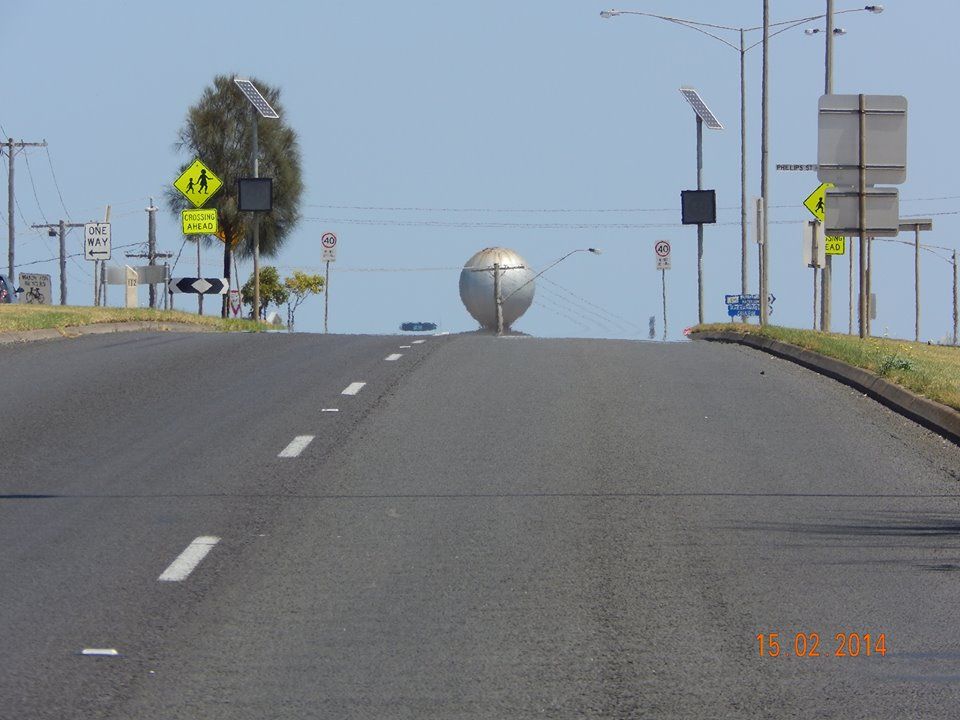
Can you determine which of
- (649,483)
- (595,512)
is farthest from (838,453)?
(595,512)

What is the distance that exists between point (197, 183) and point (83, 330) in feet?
36.9

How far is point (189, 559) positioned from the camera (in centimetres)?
944

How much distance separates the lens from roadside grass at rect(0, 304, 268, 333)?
26.0 meters

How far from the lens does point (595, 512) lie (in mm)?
10914

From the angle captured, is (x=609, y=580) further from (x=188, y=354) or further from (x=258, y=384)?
(x=188, y=354)

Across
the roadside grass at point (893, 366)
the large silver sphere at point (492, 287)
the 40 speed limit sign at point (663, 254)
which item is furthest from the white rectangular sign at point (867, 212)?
the large silver sphere at point (492, 287)

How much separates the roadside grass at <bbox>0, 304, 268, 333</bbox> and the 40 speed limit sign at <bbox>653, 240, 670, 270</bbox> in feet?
63.3

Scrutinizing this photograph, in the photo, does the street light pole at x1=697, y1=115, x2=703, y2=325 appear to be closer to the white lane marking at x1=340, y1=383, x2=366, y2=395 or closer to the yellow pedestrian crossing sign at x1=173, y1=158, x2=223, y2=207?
the yellow pedestrian crossing sign at x1=173, y1=158, x2=223, y2=207

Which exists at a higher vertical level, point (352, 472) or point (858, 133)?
point (858, 133)

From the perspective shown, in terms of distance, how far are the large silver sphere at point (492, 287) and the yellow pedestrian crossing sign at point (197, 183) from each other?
107ft

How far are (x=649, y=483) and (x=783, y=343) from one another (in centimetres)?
1158

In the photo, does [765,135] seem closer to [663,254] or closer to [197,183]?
[197,183]

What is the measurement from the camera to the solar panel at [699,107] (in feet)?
151

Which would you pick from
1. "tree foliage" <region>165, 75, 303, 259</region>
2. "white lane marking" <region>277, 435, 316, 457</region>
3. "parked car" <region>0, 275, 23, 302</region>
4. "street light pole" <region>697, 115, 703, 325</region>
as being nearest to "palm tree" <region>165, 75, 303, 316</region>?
"tree foliage" <region>165, 75, 303, 259</region>
